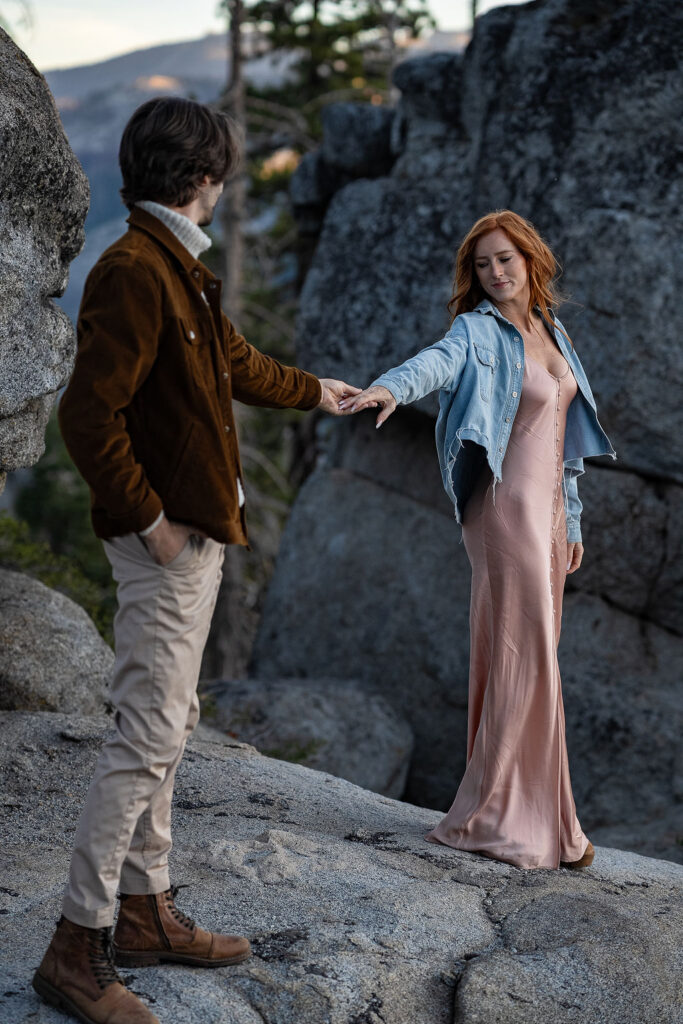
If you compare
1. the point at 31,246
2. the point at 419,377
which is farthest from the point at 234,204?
the point at 419,377

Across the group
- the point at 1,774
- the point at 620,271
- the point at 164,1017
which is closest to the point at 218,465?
the point at 164,1017

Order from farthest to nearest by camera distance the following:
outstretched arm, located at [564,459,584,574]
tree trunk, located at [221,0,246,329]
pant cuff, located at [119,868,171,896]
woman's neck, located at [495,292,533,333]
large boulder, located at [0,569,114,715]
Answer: tree trunk, located at [221,0,246,329] < large boulder, located at [0,569,114,715] < outstretched arm, located at [564,459,584,574] < woman's neck, located at [495,292,533,333] < pant cuff, located at [119,868,171,896]

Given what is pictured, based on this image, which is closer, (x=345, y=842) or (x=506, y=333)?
(x=345, y=842)

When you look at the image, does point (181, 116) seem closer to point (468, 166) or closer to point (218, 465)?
point (218, 465)

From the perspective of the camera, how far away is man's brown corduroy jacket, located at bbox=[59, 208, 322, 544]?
262cm

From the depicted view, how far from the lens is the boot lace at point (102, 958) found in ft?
9.00

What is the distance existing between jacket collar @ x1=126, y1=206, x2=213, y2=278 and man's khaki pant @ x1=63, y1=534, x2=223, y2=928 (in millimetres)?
746

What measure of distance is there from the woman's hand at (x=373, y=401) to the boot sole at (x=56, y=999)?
6.87ft

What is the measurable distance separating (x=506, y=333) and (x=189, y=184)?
210 centimetres

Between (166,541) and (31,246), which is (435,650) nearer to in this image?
(31,246)

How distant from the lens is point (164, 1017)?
2779 millimetres

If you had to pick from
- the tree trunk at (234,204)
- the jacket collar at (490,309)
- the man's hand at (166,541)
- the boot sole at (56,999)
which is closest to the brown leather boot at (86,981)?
the boot sole at (56,999)

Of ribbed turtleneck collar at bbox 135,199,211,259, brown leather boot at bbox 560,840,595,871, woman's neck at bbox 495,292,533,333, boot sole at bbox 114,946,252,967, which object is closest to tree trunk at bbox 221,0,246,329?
woman's neck at bbox 495,292,533,333

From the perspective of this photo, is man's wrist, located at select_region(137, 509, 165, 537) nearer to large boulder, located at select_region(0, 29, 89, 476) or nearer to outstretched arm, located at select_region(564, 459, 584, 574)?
large boulder, located at select_region(0, 29, 89, 476)
